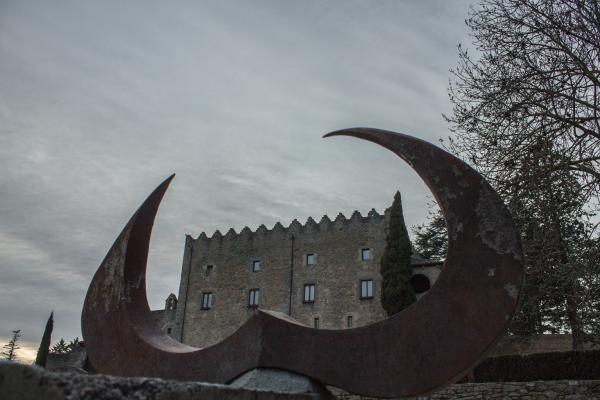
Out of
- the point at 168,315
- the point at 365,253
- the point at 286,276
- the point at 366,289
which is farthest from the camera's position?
the point at 168,315

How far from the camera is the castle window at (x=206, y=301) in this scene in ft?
106

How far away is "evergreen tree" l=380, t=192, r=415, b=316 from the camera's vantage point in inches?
963

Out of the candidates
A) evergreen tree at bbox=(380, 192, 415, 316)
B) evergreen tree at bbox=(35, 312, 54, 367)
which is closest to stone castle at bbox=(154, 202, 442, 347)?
evergreen tree at bbox=(380, 192, 415, 316)

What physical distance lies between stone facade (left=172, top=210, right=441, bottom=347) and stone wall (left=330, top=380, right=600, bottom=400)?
43.9 ft

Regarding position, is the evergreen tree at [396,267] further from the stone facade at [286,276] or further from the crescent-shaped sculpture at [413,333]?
the crescent-shaped sculpture at [413,333]

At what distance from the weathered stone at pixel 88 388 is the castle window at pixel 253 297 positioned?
2948cm

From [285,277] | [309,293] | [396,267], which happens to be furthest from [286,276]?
[396,267]

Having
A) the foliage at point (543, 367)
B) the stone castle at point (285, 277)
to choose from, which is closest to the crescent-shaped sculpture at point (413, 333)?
the foliage at point (543, 367)

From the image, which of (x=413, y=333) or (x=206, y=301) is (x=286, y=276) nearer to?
(x=206, y=301)

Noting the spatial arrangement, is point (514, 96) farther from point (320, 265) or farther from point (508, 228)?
point (320, 265)

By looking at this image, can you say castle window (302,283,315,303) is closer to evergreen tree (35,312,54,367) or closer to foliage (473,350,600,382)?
evergreen tree (35,312,54,367)

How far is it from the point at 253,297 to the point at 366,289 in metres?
7.30

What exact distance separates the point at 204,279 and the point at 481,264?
30977 millimetres

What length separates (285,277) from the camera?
3061 cm
